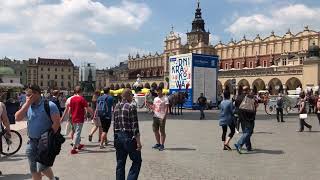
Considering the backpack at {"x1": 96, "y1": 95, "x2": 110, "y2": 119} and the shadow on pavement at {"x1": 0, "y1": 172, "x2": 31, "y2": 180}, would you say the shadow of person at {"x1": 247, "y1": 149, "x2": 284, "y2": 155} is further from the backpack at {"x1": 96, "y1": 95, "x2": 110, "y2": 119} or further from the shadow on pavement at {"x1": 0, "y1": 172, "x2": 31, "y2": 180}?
the shadow on pavement at {"x1": 0, "y1": 172, "x2": 31, "y2": 180}

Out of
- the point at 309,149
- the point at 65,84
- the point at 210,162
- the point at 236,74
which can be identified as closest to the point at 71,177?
the point at 210,162

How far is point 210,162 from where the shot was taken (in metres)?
10.2

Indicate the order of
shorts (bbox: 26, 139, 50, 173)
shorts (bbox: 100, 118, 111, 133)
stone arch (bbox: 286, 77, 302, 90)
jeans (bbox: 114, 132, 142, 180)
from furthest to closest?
stone arch (bbox: 286, 77, 302, 90) < shorts (bbox: 100, 118, 111, 133) < jeans (bbox: 114, 132, 142, 180) < shorts (bbox: 26, 139, 50, 173)

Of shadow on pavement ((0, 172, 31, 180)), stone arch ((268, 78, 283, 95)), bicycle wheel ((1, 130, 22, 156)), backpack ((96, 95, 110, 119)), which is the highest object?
stone arch ((268, 78, 283, 95))

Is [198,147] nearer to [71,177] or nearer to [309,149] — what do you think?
[309,149]

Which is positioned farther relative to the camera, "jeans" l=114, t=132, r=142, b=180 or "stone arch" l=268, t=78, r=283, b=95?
"stone arch" l=268, t=78, r=283, b=95

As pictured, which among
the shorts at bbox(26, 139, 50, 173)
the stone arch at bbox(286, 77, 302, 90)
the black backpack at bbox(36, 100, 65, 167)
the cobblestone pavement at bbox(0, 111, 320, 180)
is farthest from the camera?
the stone arch at bbox(286, 77, 302, 90)

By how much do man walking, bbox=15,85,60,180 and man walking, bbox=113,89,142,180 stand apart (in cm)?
98

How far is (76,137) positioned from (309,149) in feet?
20.7

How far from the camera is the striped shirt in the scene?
7.05 m

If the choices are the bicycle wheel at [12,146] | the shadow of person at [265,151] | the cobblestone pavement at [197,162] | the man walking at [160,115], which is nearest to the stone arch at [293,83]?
the cobblestone pavement at [197,162]

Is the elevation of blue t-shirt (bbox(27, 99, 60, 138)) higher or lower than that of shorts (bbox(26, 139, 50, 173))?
higher

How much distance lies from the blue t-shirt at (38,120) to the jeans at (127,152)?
41.7 inches

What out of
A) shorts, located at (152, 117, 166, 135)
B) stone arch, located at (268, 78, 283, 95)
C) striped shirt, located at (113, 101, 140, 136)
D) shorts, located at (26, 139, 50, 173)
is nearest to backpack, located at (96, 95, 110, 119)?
shorts, located at (152, 117, 166, 135)
